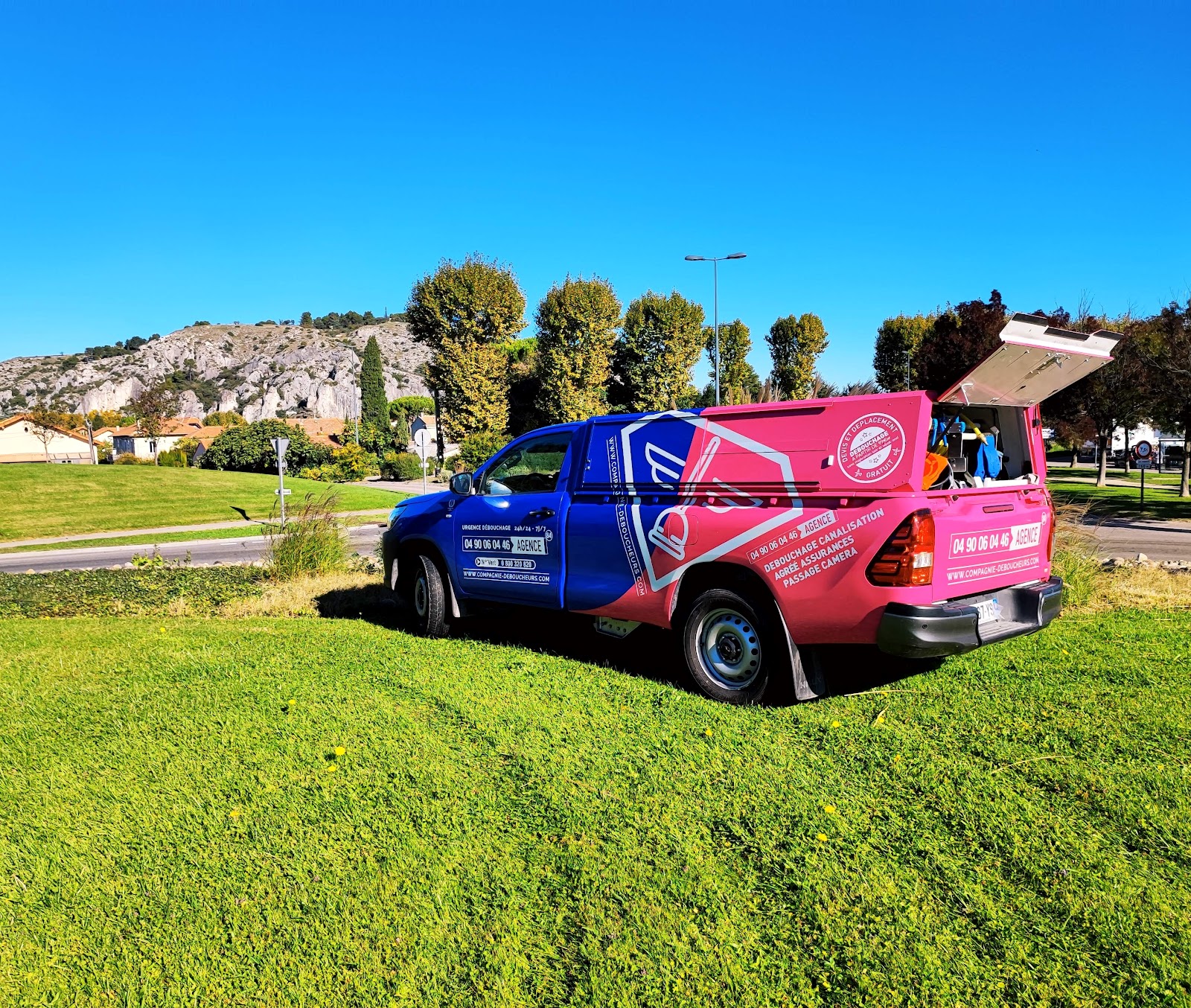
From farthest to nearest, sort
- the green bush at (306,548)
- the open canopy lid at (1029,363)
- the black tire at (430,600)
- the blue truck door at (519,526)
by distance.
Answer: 1. the green bush at (306,548)
2. the black tire at (430,600)
3. the blue truck door at (519,526)
4. the open canopy lid at (1029,363)

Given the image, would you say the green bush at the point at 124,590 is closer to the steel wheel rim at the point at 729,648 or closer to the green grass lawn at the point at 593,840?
the green grass lawn at the point at 593,840

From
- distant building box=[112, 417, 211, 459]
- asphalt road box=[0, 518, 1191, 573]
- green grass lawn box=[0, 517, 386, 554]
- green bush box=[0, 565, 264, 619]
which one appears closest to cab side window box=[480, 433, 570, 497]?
green bush box=[0, 565, 264, 619]

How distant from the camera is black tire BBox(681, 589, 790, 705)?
16.1 feet

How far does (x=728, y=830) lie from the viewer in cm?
Result: 337

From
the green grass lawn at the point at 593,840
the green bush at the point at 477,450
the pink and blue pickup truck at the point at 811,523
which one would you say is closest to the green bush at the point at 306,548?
the green grass lawn at the point at 593,840

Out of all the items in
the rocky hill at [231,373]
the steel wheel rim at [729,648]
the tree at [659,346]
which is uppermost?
the rocky hill at [231,373]

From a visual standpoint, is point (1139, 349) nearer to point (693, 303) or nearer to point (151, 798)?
point (151, 798)

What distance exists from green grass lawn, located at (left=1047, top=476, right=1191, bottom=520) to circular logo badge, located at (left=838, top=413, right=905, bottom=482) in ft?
48.8

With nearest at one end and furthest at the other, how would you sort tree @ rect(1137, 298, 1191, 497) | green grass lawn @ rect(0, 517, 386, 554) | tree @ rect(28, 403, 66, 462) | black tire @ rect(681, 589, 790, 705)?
black tire @ rect(681, 589, 790, 705) → tree @ rect(1137, 298, 1191, 497) → green grass lawn @ rect(0, 517, 386, 554) → tree @ rect(28, 403, 66, 462)

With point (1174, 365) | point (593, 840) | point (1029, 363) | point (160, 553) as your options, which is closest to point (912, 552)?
point (1029, 363)

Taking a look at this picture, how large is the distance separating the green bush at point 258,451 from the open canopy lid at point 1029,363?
162ft

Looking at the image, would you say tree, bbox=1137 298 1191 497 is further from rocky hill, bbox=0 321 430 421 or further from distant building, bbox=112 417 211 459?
rocky hill, bbox=0 321 430 421

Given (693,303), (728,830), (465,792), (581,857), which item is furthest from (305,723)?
(693,303)

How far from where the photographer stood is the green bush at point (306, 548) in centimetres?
1060
